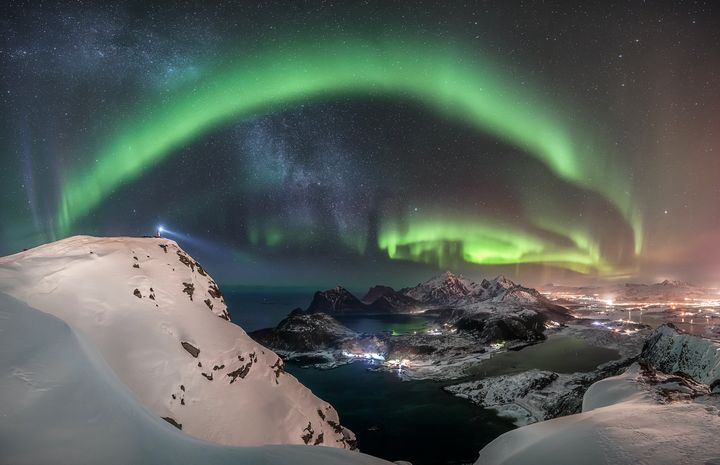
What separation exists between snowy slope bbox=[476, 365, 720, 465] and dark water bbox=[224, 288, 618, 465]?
210 feet

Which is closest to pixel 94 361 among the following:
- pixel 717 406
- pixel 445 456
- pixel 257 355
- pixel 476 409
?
pixel 257 355

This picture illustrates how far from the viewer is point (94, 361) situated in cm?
1426

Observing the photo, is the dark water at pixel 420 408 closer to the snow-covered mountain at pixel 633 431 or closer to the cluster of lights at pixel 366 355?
the cluster of lights at pixel 366 355

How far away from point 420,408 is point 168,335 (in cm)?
10157

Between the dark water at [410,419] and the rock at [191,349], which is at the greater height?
the rock at [191,349]

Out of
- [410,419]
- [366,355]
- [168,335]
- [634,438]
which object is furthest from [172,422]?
[366,355]

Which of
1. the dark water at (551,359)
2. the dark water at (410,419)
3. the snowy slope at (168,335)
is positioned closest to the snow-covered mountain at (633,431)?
the snowy slope at (168,335)

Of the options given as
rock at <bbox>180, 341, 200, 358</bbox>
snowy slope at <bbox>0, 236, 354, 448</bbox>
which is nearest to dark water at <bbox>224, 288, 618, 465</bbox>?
snowy slope at <bbox>0, 236, 354, 448</bbox>

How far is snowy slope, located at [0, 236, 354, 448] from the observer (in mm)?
18625

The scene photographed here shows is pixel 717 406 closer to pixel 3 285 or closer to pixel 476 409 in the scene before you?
pixel 3 285

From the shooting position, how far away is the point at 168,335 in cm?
2164

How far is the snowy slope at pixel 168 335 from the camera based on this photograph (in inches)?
733

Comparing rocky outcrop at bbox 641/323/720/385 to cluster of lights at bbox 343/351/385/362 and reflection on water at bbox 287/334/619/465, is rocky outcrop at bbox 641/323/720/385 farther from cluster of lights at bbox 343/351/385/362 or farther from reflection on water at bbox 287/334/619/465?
cluster of lights at bbox 343/351/385/362

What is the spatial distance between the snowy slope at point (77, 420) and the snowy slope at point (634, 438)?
8.75 metres
